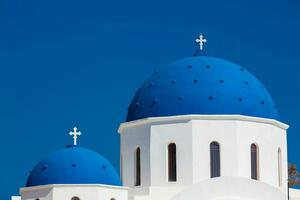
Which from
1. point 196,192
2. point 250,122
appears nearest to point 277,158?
point 250,122

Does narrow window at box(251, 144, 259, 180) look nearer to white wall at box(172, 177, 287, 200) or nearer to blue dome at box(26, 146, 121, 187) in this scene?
white wall at box(172, 177, 287, 200)

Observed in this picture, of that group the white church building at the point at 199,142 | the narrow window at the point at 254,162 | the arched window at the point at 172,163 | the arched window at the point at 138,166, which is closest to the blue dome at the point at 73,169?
the white church building at the point at 199,142

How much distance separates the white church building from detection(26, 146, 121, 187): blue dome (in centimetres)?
5

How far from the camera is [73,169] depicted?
38.2 m

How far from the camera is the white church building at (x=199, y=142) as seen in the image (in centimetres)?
3978

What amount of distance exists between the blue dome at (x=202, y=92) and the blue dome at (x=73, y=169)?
424 cm

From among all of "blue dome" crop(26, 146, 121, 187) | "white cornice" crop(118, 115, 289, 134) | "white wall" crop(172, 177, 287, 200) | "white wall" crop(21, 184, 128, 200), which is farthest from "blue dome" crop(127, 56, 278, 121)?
"white wall" crop(21, 184, 128, 200)

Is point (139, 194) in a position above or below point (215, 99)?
below

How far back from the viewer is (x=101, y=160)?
3912cm

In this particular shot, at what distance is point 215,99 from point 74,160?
21.3 ft

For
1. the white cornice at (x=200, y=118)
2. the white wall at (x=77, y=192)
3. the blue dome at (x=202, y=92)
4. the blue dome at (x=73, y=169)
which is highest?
the blue dome at (x=202, y=92)

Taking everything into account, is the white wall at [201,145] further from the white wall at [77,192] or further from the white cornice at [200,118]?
the white wall at [77,192]

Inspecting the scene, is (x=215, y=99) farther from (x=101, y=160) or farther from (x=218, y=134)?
(x=101, y=160)

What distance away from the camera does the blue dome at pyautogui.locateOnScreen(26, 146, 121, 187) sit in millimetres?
38125
